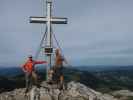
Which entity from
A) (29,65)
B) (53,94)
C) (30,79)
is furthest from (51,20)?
(53,94)

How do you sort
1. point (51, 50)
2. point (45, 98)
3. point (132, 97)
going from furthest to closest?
point (132, 97)
point (51, 50)
point (45, 98)

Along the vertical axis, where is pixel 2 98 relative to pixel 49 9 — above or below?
below

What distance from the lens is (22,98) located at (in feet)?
108

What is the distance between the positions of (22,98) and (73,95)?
14.2 feet

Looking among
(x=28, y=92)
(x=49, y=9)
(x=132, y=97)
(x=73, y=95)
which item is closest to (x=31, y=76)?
(x=28, y=92)

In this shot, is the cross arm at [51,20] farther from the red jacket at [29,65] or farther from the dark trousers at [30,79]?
the dark trousers at [30,79]

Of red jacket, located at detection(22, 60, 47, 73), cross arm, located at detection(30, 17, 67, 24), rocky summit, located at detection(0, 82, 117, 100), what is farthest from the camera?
cross arm, located at detection(30, 17, 67, 24)

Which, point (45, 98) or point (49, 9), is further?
point (49, 9)

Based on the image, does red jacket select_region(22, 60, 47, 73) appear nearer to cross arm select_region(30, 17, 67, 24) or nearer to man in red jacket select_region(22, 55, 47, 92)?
man in red jacket select_region(22, 55, 47, 92)

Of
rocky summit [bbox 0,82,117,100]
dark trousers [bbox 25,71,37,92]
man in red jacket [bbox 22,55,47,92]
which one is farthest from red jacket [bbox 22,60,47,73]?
rocky summit [bbox 0,82,117,100]

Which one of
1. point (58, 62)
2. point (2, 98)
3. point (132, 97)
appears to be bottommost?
point (132, 97)

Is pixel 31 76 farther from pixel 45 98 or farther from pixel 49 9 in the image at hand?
pixel 49 9

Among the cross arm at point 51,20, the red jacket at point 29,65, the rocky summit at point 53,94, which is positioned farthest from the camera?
the cross arm at point 51,20

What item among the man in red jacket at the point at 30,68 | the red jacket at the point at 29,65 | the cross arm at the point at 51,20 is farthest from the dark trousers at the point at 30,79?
the cross arm at the point at 51,20
